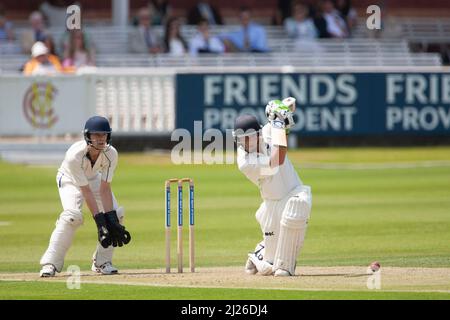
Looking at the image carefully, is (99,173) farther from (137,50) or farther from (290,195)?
(137,50)

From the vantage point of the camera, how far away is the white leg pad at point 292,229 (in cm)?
1084

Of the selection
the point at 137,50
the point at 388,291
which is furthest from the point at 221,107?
the point at 388,291

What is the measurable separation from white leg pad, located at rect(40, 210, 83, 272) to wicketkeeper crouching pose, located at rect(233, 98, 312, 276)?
157cm

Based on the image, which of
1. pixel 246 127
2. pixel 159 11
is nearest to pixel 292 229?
pixel 246 127

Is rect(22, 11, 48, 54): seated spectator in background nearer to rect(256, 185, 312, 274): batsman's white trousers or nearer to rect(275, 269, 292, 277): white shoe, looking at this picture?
rect(256, 185, 312, 274): batsman's white trousers

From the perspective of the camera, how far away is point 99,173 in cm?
1160

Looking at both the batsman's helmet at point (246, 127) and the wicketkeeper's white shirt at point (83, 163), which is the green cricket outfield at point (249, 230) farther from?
the batsman's helmet at point (246, 127)

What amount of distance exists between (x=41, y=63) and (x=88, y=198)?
44.9 ft

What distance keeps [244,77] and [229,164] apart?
96.3 inches

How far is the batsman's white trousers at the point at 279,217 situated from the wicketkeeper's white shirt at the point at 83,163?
1.42m

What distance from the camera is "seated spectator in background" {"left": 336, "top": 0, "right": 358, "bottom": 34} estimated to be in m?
29.3

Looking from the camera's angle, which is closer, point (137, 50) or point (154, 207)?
point (154, 207)

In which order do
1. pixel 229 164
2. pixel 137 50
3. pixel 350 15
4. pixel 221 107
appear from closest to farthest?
pixel 229 164, pixel 221 107, pixel 137 50, pixel 350 15

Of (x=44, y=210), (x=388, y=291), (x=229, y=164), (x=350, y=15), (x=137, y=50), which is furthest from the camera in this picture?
(x=350, y=15)
